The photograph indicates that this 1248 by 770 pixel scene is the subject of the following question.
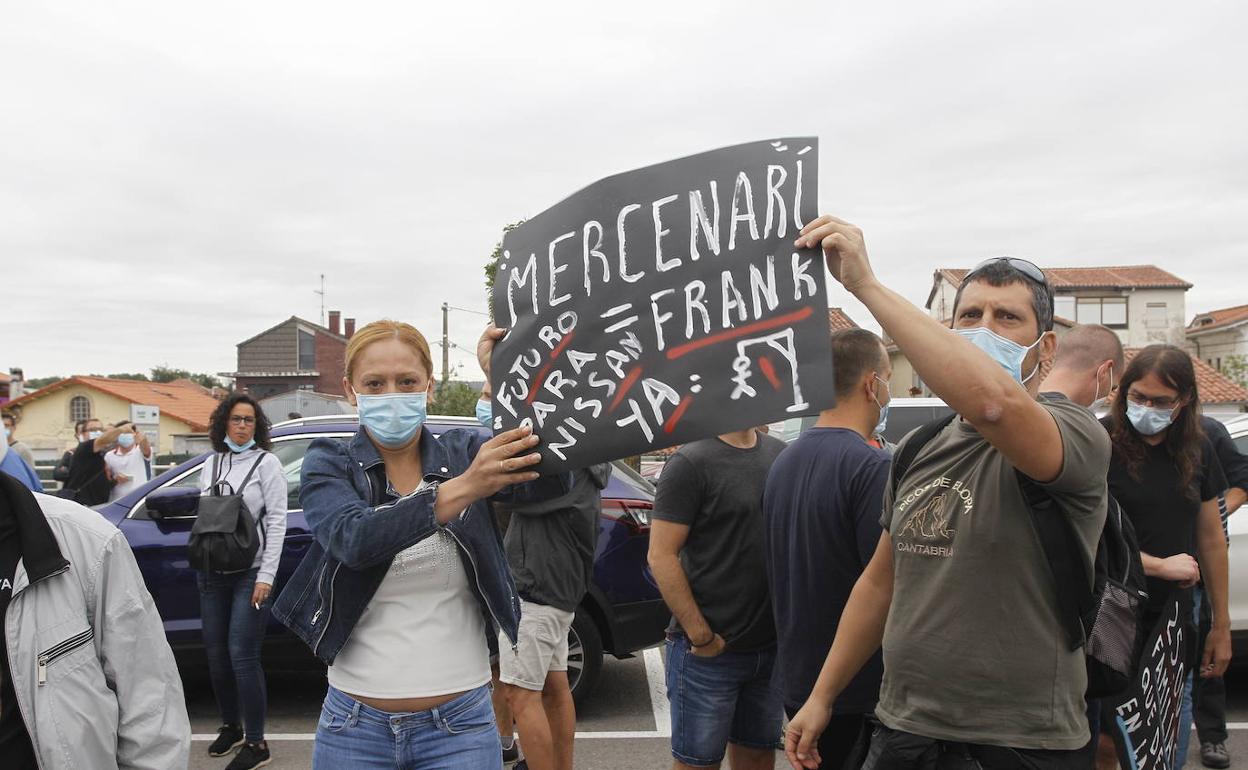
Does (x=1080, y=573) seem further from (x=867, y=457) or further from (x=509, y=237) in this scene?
(x=509, y=237)

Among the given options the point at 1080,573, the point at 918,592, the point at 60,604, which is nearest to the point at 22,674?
the point at 60,604

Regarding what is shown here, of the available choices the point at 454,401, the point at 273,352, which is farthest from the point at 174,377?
the point at 454,401

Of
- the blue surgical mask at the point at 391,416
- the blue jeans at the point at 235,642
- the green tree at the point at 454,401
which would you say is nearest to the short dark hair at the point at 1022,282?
the blue surgical mask at the point at 391,416

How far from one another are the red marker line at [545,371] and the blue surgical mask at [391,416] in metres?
0.40

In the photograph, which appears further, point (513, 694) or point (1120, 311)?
point (1120, 311)

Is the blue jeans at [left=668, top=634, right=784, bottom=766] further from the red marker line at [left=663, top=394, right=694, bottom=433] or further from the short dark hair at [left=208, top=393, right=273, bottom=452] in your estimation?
the short dark hair at [left=208, top=393, right=273, bottom=452]

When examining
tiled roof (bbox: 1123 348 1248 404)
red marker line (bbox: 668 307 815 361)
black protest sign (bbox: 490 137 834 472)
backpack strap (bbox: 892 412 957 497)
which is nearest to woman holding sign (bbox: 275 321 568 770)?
black protest sign (bbox: 490 137 834 472)

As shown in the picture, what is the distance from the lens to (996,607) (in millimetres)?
Result: 1924

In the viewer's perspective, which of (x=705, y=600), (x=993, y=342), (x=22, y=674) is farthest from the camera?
(x=705, y=600)

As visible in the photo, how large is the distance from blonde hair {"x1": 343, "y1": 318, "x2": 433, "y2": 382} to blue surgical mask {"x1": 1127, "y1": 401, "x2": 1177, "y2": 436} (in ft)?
9.32

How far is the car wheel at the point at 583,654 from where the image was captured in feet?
17.9

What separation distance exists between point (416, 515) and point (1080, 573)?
56.1 inches

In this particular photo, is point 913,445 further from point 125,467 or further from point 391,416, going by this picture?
point 125,467

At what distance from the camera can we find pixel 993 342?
2021 millimetres
